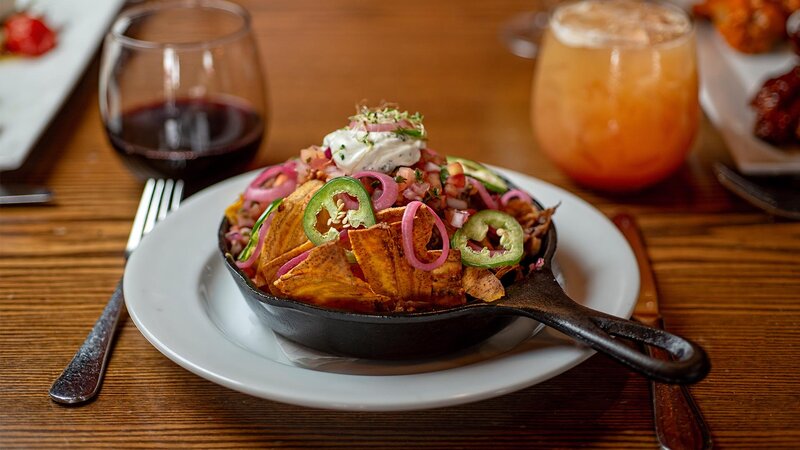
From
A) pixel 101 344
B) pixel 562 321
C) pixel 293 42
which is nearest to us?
pixel 562 321

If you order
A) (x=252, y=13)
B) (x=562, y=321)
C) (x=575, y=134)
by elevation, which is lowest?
(x=252, y=13)

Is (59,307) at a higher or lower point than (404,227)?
lower

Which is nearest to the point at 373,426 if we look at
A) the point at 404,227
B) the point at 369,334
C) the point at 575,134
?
the point at 369,334

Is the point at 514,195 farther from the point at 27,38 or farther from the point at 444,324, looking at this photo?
the point at 27,38

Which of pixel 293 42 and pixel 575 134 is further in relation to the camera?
pixel 293 42

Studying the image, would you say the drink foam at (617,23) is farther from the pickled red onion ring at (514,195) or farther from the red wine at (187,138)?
the red wine at (187,138)

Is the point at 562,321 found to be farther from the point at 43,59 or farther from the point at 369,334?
the point at 43,59

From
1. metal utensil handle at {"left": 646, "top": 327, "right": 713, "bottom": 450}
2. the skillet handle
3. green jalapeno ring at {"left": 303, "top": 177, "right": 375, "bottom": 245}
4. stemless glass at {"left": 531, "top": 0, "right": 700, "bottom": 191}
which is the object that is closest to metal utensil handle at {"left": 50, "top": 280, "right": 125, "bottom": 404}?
green jalapeno ring at {"left": 303, "top": 177, "right": 375, "bottom": 245}

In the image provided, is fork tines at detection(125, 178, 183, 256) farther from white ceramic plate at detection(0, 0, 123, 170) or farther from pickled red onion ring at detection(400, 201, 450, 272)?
pickled red onion ring at detection(400, 201, 450, 272)
